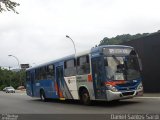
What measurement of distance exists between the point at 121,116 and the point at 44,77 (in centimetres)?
1342

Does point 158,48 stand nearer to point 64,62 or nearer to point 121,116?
point 64,62

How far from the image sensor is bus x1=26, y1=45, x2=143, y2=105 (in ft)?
61.6

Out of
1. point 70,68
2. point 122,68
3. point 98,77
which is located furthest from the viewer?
point 70,68

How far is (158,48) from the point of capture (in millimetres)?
28266

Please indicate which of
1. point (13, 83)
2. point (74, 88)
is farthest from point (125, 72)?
point (13, 83)

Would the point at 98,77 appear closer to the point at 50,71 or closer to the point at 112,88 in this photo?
the point at 112,88

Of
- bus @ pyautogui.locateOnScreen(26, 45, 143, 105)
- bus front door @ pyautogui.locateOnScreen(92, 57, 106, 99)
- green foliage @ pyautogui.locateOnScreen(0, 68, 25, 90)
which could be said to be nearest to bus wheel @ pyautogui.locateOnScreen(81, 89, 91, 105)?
bus @ pyautogui.locateOnScreen(26, 45, 143, 105)

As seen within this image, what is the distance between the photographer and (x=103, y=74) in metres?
18.8

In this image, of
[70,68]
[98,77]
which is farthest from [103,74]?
[70,68]

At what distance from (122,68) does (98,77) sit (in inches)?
49.6

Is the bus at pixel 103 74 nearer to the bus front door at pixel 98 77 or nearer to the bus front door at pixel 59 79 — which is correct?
the bus front door at pixel 98 77

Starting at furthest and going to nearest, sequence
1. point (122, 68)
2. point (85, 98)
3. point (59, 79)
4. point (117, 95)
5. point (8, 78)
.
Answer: point (8, 78), point (59, 79), point (85, 98), point (122, 68), point (117, 95)

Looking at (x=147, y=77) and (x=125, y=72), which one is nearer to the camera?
(x=125, y=72)

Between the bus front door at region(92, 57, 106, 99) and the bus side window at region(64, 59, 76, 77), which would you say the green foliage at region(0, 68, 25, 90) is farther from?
the bus front door at region(92, 57, 106, 99)
